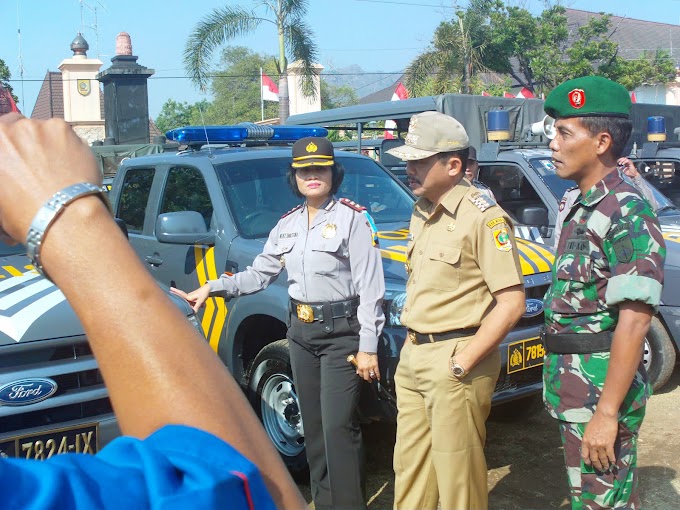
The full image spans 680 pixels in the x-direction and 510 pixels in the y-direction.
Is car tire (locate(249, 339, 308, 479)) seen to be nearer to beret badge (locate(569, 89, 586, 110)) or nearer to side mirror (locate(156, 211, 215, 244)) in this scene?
side mirror (locate(156, 211, 215, 244))

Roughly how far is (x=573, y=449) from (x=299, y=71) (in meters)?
18.8

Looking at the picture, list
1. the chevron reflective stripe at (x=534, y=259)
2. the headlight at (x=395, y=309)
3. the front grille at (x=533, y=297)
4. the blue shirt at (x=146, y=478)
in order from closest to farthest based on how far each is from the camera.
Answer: the blue shirt at (x=146, y=478) < the headlight at (x=395, y=309) < the front grille at (x=533, y=297) < the chevron reflective stripe at (x=534, y=259)

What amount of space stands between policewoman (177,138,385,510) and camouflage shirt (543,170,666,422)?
104 centimetres

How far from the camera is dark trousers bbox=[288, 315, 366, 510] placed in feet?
11.5

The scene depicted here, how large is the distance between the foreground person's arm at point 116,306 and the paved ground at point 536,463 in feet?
11.2

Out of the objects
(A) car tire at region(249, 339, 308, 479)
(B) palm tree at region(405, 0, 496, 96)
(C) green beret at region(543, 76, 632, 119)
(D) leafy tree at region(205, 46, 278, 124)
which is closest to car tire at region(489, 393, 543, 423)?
(A) car tire at region(249, 339, 308, 479)

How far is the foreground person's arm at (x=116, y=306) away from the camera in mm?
659

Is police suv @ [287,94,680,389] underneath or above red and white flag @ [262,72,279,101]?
underneath

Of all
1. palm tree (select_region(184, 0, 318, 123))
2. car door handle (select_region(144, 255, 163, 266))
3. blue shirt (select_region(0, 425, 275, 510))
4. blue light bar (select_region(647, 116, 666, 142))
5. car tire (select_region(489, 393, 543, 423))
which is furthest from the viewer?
palm tree (select_region(184, 0, 318, 123))

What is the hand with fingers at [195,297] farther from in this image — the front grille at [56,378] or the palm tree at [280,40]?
the palm tree at [280,40]

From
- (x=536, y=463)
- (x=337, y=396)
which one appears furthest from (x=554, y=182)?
(x=337, y=396)

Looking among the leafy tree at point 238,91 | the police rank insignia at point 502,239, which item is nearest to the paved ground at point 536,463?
the police rank insignia at point 502,239

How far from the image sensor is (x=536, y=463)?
14.4 ft

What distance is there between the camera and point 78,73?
81.9 ft
